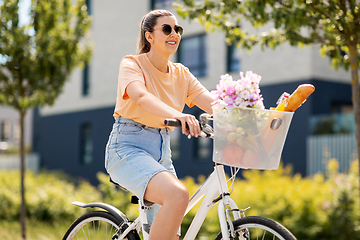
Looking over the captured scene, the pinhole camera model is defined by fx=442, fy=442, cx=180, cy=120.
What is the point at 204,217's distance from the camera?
275cm

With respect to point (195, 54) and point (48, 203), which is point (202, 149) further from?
point (48, 203)

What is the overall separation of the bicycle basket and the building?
9.23 meters

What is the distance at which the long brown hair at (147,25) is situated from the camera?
9.68 feet

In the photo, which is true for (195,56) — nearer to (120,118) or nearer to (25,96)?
(25,96)

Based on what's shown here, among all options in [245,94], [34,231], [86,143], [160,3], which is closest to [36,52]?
[34,231]

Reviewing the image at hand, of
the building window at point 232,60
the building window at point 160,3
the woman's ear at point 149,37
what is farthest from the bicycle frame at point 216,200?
the building window at point 160,3

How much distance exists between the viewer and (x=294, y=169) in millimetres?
12789

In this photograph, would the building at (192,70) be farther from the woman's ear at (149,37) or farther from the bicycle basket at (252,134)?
the bicycle basket at (252,134)

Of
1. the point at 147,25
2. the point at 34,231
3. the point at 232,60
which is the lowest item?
the point at 34,231

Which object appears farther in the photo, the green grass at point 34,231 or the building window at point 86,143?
the building window at point 86,143

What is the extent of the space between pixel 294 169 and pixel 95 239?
9.94m

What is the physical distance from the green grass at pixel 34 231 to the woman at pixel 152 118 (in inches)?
197

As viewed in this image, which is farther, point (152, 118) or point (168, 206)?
point (152, 118)

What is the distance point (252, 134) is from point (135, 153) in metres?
0.80
